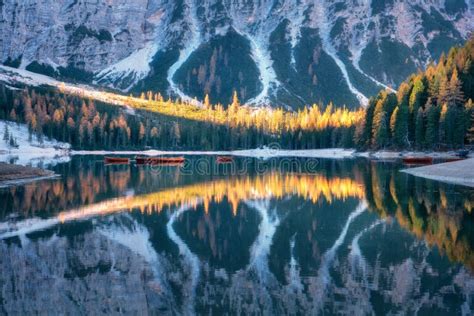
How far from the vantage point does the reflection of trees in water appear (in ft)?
104

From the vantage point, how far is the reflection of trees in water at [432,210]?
104 feet

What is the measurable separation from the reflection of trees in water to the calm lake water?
5.9 inches

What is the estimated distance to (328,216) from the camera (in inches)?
1714

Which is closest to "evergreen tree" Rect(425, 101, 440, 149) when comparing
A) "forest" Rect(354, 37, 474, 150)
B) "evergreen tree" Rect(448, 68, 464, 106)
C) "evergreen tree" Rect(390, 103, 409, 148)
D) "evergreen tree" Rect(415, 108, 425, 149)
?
"forest" Rect(354, 37, 474, 150)

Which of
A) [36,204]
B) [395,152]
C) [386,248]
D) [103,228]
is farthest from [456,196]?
[395,152]

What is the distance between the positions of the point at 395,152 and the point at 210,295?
12734 centimetres

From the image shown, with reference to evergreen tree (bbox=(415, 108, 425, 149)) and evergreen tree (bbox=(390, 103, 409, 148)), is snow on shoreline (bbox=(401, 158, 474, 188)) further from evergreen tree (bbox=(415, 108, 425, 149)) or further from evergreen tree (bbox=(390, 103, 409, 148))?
evergreen tree (bbox=(390, 103, 409, 148))

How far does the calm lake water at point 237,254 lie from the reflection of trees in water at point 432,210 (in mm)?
149

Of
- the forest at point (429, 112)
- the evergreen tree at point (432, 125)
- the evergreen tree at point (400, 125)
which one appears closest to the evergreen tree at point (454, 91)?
the forest at point (429, 112)

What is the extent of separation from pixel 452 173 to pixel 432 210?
33230 millimetres

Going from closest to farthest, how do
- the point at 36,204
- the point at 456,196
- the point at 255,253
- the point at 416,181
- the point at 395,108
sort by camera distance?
the point at 255,253, the point at 36,204, the point at 456,196, the point at 416,181, the point at 395,108

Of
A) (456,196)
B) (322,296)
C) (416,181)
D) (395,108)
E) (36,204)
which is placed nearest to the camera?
(322,296)

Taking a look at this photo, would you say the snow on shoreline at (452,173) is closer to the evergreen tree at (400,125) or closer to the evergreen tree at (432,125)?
the evergreen tree at (432,125)

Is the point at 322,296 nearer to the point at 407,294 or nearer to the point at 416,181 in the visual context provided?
the point at 407,294
